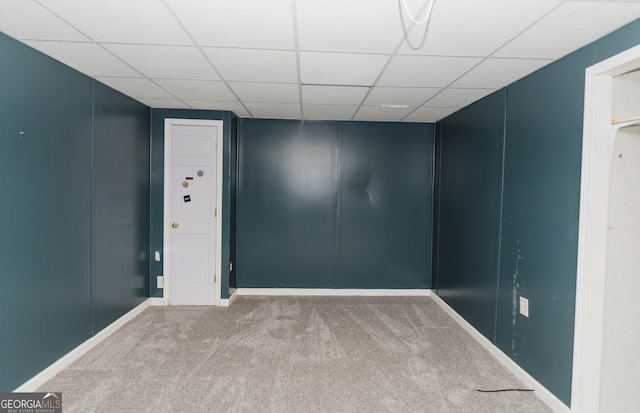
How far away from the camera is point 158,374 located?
2662 millimetres

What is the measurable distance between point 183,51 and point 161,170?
7.35ft

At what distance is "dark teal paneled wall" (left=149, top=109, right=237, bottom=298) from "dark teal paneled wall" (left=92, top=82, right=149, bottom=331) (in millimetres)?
86

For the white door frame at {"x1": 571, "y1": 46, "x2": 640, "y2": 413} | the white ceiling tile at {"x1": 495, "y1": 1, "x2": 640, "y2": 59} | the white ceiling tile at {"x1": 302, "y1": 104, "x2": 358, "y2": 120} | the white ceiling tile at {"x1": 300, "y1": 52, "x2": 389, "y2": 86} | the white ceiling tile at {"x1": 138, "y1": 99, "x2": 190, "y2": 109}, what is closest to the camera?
the white ceiling tile at {"x1": 495, "y1": 1, "x2": 640, "y2": 59}

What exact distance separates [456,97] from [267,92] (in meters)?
1.93

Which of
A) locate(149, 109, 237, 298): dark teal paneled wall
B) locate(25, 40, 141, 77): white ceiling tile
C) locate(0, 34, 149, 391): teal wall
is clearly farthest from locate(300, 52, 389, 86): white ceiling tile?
locate(0, 34, 149, 391): teal wall

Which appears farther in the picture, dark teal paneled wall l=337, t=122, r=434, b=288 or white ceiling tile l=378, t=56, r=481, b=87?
dark teal paneled wall l=337, t=122, r=434, b=288

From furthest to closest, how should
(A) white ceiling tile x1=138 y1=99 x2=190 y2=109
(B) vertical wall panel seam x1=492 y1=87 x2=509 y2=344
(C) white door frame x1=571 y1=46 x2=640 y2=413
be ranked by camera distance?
1. (A) white ceiling tile x1=138 y1=99 x2=190 y2=109
2. (B) vertical wall panel seam x1=492 y1=87 x2=509 y2=344
3. (C) white door frame x1=571 y1=46 x2=640 y2=413

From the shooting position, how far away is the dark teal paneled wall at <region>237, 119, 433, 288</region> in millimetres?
4750

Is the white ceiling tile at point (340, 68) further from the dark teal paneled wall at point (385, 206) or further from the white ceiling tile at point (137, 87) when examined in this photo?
the dark teal paneled wall at point (385, 206)

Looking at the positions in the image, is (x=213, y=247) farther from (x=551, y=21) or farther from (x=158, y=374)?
(x=551, y=21)

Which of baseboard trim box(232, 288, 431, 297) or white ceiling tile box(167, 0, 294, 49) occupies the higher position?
white ceiling tile box(167, 0, 294, 49)

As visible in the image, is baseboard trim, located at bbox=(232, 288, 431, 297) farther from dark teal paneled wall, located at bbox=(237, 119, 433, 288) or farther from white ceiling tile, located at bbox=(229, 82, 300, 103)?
white ceiling tile, located at bbox=(229, 82, 300, 103)

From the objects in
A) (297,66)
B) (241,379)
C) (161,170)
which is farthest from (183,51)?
(241,379)

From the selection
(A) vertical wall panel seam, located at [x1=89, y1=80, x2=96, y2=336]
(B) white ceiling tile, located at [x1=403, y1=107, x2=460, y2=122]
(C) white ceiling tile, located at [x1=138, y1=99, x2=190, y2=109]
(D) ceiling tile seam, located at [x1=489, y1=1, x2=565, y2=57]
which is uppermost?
(B) white ceiling tile, located at [x1=403, y1=107, x2=460, y2=122]
